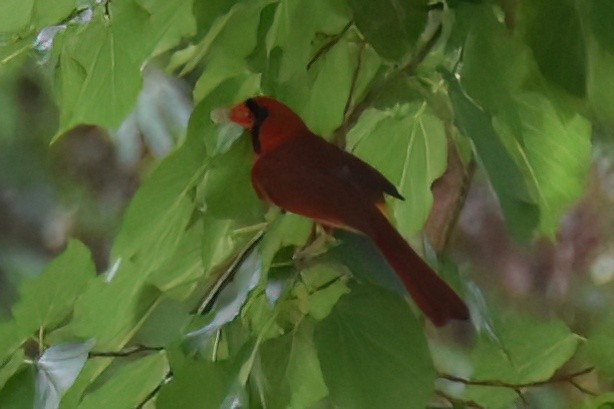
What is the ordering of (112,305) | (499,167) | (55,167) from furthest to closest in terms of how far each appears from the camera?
(55,167) < (112,305) < (499,167)

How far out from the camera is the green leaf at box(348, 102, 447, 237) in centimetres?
41

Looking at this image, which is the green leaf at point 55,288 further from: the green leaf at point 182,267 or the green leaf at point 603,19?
the green leaf at point 603,19

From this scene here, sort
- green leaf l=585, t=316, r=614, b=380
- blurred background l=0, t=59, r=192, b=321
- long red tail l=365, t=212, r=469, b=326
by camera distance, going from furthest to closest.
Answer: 1. blurred background l=0, t=59, r=192, b=321
2. green leaf l=585, t=316, r=614, b=380
3. long red tail l=365, t=212, r=469, b=326

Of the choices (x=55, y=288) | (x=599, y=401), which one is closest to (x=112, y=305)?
(x=55, y=288)

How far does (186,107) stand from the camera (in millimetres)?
681

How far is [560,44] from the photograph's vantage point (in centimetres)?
29

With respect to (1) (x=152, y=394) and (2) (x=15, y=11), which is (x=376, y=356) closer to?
(1) (x=152, y=394)

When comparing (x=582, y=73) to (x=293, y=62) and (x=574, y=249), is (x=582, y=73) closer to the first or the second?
(x=293, y=62)

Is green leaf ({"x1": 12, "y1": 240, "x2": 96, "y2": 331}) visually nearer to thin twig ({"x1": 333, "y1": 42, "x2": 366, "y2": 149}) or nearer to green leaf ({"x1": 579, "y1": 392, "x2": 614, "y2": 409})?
thin twig ({"x1": 333, "y1": 42, "x2": 366, "y2": 149})

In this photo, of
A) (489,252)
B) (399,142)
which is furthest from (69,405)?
(489,252)

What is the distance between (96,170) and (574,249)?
16.3 inches

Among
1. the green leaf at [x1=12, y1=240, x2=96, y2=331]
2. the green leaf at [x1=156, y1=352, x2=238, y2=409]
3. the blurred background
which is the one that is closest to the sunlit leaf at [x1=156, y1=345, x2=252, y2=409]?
the green leaf at [x1=156, y1=352, x2=238, y2=409]

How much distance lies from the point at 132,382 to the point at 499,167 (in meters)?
0.19

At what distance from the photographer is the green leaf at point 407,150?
0.41 metres
